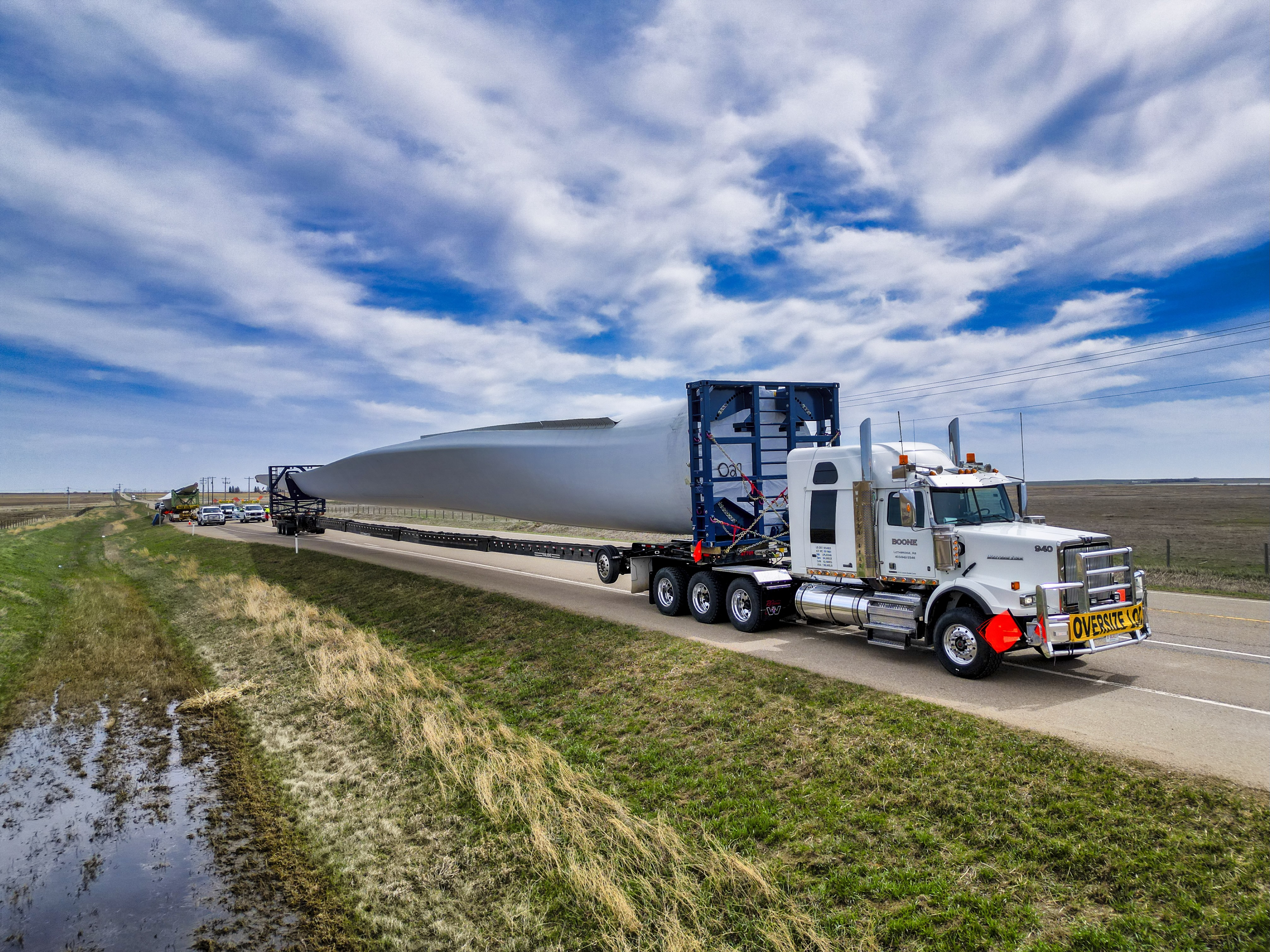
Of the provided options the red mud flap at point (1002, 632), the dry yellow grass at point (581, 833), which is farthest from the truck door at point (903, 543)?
the dry yellow grass at point (581, 833)

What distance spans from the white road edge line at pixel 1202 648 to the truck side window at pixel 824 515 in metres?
4.77

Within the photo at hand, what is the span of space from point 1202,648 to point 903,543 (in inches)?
196

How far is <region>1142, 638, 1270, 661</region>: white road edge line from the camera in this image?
10219mm

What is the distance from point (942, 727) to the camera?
7586 mm

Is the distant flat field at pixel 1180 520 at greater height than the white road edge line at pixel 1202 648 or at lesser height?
greater

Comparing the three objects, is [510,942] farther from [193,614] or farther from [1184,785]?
[193,614]

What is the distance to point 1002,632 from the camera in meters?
9.15

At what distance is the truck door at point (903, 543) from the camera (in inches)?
410

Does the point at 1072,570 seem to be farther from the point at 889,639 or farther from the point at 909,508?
the point at 889,639

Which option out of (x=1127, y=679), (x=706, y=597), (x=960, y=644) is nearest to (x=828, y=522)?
(x=960, y=644)

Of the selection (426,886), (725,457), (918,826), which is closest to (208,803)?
(426,886)

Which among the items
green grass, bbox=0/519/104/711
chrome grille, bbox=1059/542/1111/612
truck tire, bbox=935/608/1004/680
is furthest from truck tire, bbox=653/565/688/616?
green grass, bbox=0/519/104/711

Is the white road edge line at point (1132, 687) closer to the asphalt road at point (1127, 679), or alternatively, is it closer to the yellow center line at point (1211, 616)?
the asphalt road at point (1127, 679)

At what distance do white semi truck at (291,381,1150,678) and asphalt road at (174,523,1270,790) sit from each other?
1.60ft
